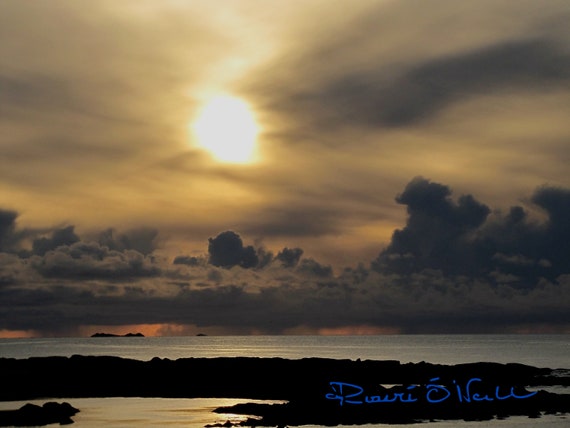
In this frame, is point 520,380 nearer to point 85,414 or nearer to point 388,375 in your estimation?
point 388,375

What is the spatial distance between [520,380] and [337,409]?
3555 cm

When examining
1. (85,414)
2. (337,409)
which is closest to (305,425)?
(337,409)

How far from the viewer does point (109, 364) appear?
8706cm

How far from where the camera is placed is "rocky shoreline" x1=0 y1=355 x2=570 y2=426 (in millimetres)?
53916
